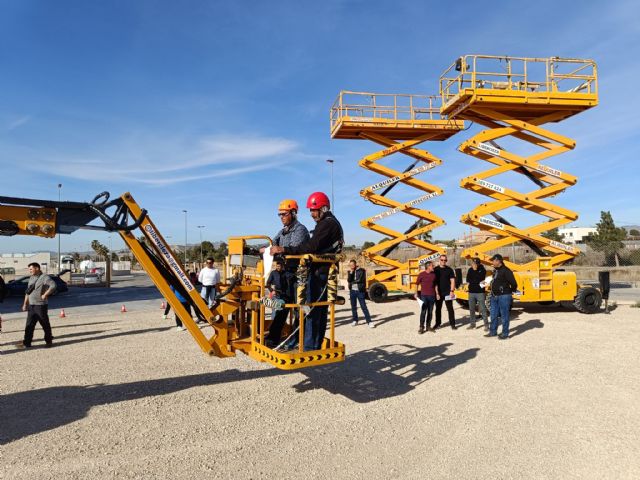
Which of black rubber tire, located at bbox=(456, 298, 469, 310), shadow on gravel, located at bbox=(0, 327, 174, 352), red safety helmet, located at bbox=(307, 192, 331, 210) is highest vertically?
red safety helmet, located at bbox=(307, 192, 331, 210)

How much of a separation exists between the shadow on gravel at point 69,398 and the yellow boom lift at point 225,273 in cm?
123

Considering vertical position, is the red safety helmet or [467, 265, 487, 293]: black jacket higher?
the red safety helmet

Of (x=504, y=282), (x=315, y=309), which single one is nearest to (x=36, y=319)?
(x=315, y=309)

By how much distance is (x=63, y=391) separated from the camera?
20.6 ft

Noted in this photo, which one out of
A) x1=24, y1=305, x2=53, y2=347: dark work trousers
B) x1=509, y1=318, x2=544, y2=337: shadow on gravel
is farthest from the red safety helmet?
x1=509, y1=318, x2=544, y2=337: shadow on gravel

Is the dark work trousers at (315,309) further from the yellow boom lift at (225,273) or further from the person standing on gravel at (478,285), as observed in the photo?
the person standing on gravel at (478,285)

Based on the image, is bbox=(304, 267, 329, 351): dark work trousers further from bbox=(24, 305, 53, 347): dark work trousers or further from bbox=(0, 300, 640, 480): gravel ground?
bbox=(24, 305, 53, 347): dark work trousers

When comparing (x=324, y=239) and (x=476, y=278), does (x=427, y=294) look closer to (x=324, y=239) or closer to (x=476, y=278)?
(x=476, y=278)

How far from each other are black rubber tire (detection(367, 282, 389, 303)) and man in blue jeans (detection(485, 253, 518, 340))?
7467mm

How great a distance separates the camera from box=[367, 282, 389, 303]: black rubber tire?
1736 centimetres

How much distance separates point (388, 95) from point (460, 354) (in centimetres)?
1123

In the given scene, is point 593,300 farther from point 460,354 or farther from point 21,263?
point 21,263

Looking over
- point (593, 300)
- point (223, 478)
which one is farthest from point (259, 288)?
point (593, 300)

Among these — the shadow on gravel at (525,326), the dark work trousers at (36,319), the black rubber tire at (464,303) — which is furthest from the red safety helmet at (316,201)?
the black rubber tire at (464,303)
